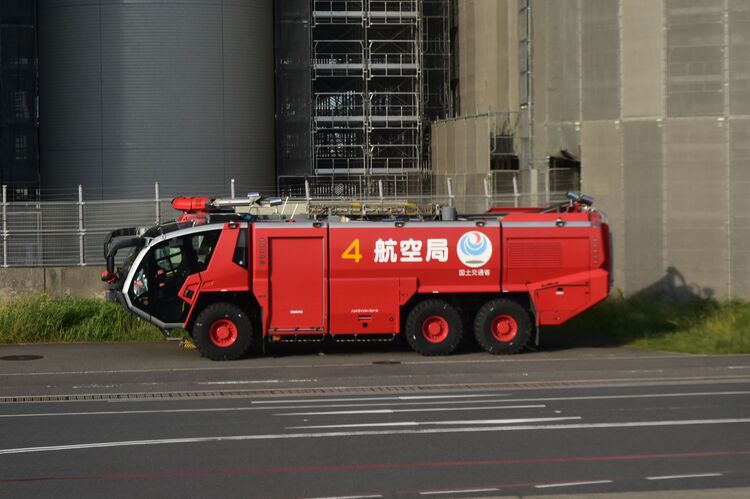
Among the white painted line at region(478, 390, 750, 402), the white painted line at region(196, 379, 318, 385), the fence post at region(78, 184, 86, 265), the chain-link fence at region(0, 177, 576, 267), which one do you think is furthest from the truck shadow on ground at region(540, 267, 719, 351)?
the fence post at region(78, 184, 86, 265)

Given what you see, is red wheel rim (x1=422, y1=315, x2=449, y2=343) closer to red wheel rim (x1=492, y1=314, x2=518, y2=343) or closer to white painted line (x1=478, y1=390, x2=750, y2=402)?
red wheel rim (x1=492, y1=314, x2=518, y2=343)

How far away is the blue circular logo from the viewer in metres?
21.8

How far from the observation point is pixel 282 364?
2095 centimetres

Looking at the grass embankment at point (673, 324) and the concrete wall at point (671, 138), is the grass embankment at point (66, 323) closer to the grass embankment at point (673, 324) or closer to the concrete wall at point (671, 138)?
the grass embankment at point (673, 324)

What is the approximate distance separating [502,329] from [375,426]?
27.7 ft

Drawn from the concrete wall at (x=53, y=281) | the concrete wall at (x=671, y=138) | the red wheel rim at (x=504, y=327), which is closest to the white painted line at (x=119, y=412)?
the red wheel rim at (x=504, y=327)

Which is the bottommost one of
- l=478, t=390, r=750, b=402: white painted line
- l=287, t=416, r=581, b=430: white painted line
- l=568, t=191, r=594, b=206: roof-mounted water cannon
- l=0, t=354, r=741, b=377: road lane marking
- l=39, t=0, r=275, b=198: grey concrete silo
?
l=0, t=354, r=741, b=377: road lane marking

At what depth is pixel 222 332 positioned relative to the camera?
21422 millimetres

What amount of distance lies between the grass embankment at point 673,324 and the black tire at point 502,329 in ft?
9.18

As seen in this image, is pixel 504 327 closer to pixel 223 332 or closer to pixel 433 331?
pixel 433 331

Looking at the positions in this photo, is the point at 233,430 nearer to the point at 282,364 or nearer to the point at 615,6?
the point at 282,364

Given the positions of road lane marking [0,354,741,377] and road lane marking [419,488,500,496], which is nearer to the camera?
road lane marking [419,488,500,496]

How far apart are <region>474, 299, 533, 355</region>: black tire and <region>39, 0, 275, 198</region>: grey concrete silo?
21.0m

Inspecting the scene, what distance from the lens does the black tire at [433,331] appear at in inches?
855
